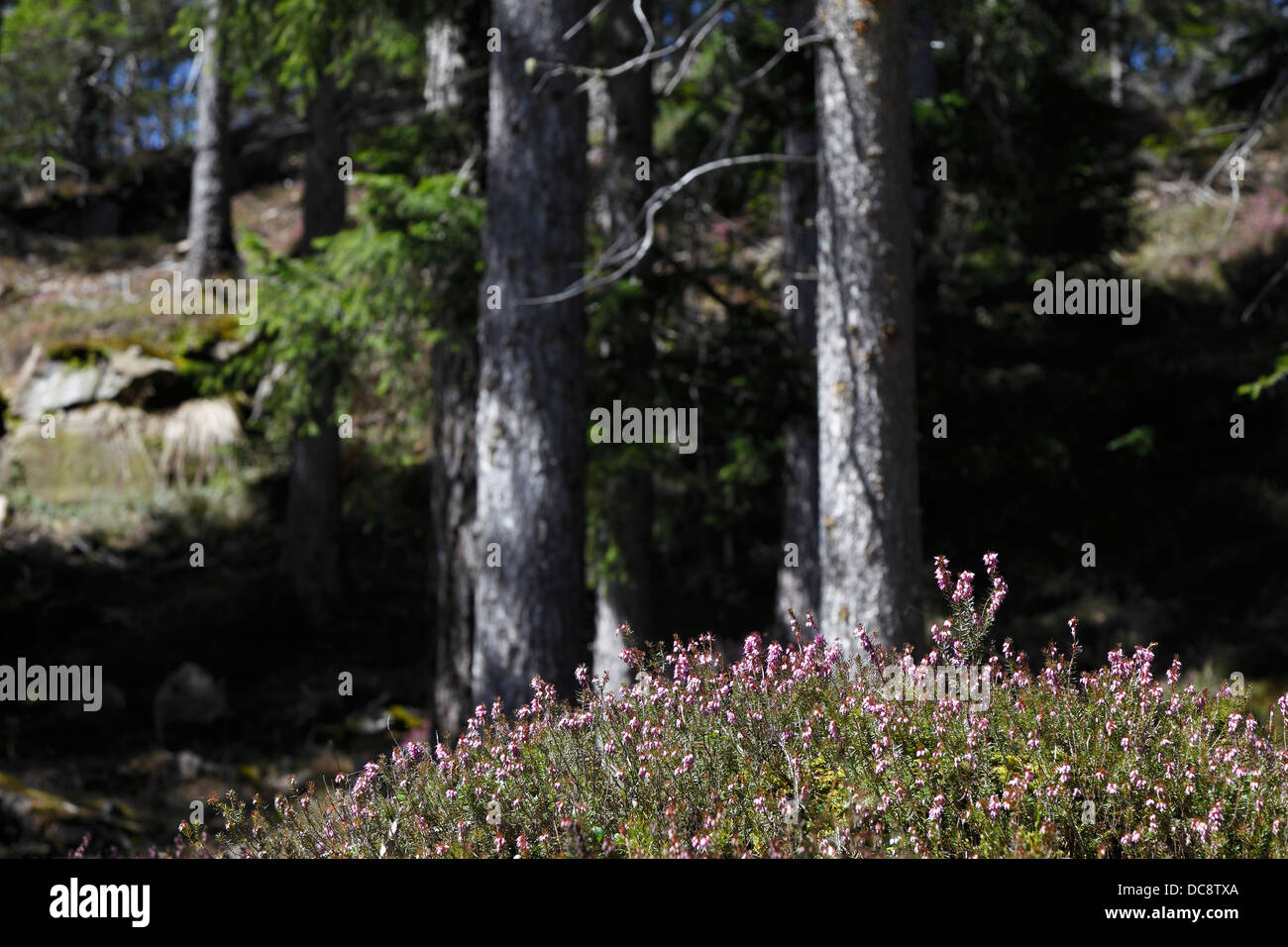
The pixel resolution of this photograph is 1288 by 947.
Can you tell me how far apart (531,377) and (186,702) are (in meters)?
7.44

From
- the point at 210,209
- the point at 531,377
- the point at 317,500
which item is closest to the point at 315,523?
the point at 317,500

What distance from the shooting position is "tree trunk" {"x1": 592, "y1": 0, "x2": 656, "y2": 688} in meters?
10.7

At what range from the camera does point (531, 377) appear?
25.4ft

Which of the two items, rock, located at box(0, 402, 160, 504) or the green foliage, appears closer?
the green foliage

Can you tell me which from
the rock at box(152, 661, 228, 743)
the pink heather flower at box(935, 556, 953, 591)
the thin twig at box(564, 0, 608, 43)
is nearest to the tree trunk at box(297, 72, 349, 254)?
the rock at box(152, 661, 228, 743)

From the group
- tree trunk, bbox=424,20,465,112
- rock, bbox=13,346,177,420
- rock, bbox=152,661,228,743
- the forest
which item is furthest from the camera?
rock, bbox=13,346,177,420

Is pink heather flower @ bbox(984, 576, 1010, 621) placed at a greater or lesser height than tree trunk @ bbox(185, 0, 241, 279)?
lesser

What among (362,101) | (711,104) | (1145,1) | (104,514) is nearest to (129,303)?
(104,514)

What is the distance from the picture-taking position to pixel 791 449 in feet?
36.6

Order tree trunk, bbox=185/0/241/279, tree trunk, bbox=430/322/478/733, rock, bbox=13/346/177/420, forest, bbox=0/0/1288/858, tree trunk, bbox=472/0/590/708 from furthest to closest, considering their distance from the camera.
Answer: tree trunk, bbox=185/0/241/279, rock, bbox=13/346/177/420, tree trunk, bbox=430/322/478/733, tree trunk, bbox=472/0/590/708, forest, bbox=0/0/1288/858

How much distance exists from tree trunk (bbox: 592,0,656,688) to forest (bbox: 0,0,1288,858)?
0.19 ft

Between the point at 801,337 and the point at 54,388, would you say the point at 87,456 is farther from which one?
the point at 801,337

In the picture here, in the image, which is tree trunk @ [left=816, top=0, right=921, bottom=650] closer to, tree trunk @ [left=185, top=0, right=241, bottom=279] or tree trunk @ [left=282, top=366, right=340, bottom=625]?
tree trunk @ [left=282, top=366, right=340, bottom=625]
